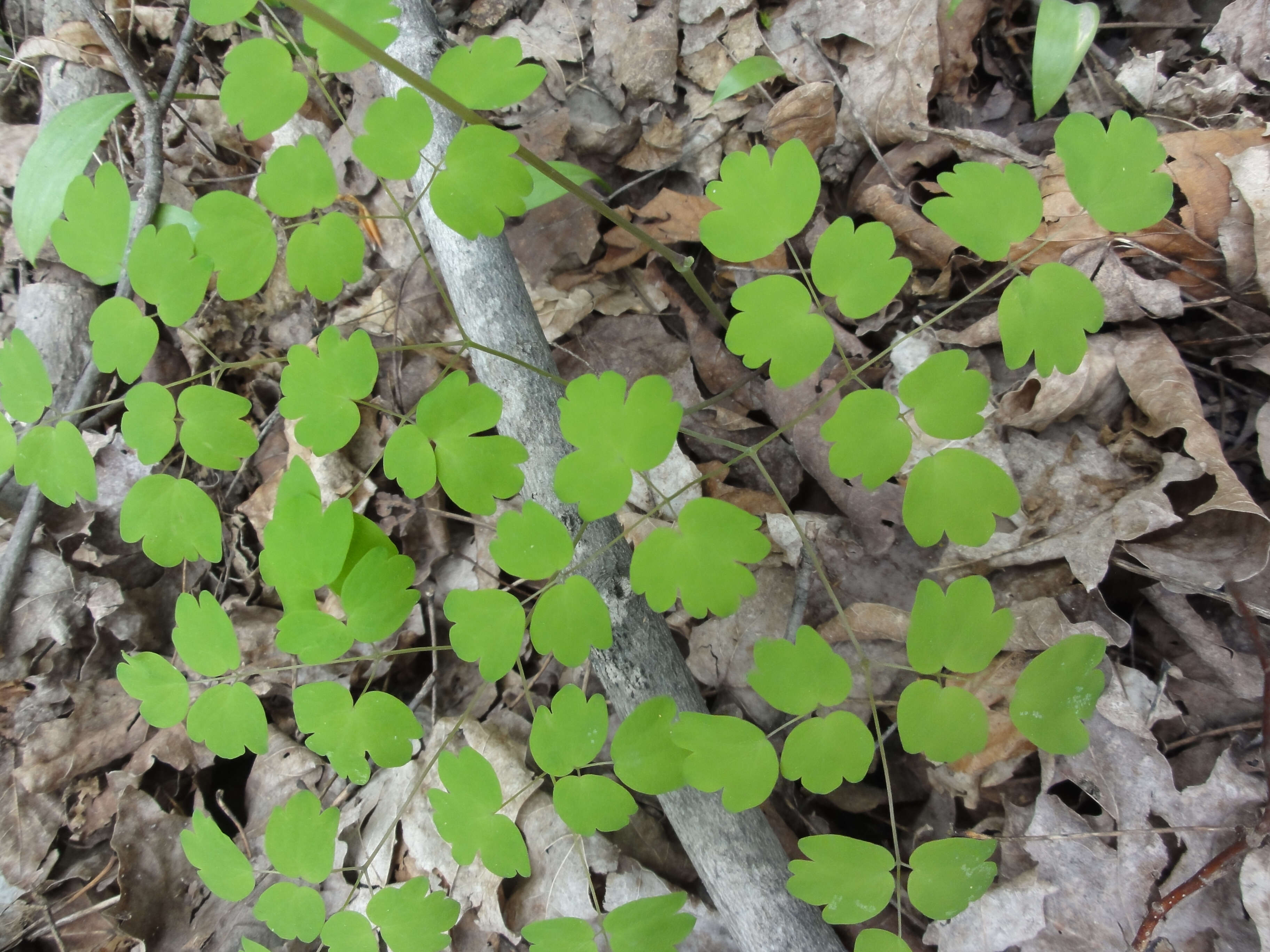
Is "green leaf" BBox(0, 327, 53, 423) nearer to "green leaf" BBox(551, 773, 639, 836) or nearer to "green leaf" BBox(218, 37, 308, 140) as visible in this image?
"green leaf" BBox(218, 37, 308, 140)

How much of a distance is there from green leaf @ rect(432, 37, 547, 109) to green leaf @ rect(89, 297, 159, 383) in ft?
2.31

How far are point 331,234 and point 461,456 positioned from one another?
433 millimetres

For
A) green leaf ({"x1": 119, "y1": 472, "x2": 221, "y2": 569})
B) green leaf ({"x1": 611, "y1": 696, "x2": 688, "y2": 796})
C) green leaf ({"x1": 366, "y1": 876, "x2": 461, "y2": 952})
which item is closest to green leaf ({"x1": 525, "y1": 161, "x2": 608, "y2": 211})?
green leaf ({"x1": 119, "y1": 472, "x2": 221, "y2": 569})

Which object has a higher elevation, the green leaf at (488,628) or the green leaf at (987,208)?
the green leaf at (987,208)

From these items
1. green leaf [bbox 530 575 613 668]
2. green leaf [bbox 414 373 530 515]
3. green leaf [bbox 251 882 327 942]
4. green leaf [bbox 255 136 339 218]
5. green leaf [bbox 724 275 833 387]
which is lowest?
green leaf [bbox 251 882 327 942]

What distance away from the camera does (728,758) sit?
111 centimetres

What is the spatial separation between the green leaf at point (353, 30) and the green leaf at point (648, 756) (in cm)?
115

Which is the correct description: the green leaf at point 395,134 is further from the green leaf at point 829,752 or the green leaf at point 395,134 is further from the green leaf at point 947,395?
the green leaf at point 829,752

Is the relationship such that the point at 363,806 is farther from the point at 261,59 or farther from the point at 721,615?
the point at 261,59

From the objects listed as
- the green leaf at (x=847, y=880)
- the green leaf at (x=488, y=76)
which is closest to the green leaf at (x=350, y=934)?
the green leaf at (x=847, y=880)

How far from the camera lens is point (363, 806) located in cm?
163

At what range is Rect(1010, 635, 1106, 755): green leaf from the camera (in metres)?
1.10

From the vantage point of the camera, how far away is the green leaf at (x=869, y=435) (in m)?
1.08

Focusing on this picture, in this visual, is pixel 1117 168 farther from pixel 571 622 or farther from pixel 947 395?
pixel 571 622
